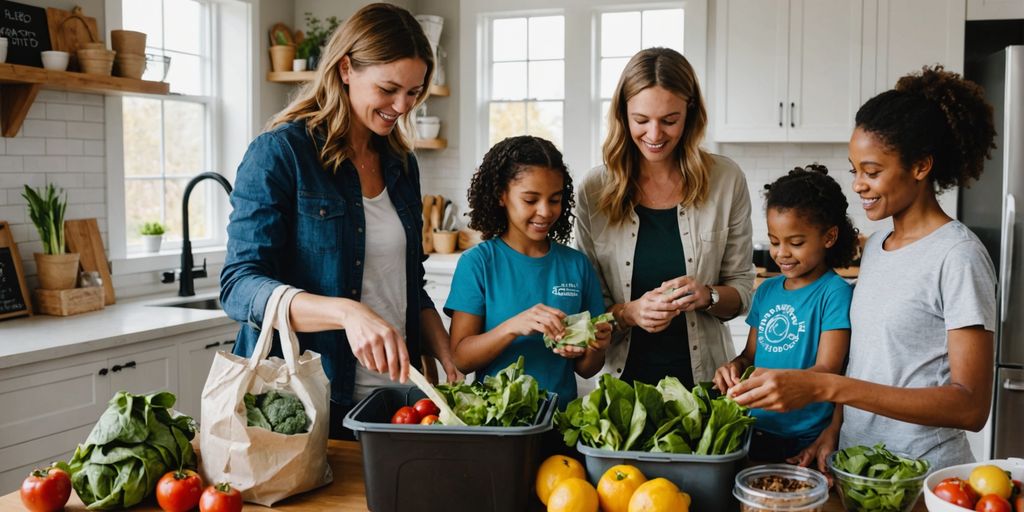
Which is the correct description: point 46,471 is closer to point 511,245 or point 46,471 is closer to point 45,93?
point 511,245

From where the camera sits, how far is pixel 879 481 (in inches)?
60.4

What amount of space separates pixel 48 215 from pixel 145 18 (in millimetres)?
1274

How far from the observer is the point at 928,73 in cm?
190

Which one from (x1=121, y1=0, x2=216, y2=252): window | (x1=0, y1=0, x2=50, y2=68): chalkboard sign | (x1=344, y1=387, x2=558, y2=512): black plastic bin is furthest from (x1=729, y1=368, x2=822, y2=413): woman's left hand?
(x1=121, y1=0, x2=216, y2=252): window

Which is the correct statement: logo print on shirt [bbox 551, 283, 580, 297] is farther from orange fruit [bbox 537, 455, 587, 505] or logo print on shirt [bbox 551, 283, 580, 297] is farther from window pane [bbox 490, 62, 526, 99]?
window pane [bbox 490, 62, 526, 99]

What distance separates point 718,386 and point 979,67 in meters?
3.41

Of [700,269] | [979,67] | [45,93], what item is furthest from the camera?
[979,67]

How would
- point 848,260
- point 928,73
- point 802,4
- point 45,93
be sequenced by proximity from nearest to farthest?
point 928,73 → point 848,260 → point 45,93 → point 802,4

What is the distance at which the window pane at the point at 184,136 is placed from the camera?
4.64 metres

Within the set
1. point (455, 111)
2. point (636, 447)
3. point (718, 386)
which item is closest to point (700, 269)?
point (718, 386)

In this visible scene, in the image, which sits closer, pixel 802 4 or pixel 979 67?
pixel 979 67

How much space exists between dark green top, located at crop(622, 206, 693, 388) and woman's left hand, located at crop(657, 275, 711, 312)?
23 centimetres

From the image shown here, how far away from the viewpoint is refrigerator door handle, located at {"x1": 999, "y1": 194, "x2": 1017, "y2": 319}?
3.91m

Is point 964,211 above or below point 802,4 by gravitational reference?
below
